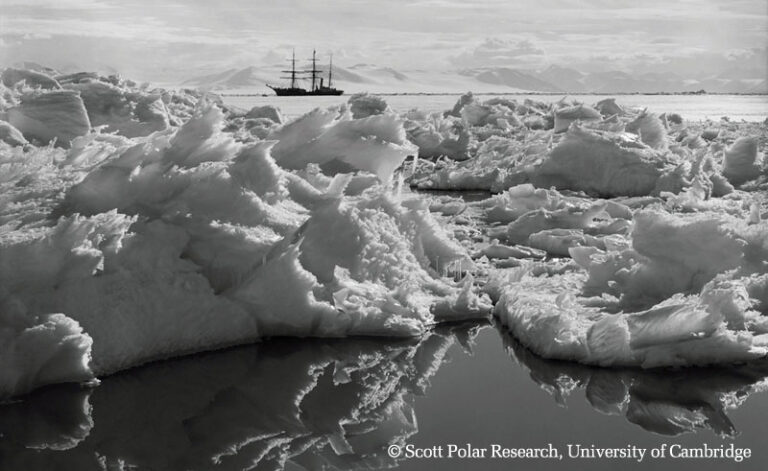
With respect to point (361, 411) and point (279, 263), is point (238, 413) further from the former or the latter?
point (279, 263)

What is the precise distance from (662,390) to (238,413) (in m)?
2.13

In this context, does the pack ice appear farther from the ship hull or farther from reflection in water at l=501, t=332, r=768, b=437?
the ship hull

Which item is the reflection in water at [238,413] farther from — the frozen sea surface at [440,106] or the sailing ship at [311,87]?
the sailing ship at [311,87]

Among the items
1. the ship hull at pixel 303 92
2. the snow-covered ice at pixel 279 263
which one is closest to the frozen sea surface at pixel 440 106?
the ship hull at pixel 303 92

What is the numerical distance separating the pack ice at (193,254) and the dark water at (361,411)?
7.2 inches

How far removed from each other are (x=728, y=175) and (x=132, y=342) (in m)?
11.4

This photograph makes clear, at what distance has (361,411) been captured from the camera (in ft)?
13.9

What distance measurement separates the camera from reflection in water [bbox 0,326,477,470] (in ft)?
12.0

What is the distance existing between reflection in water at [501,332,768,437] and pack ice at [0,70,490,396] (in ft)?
3.57

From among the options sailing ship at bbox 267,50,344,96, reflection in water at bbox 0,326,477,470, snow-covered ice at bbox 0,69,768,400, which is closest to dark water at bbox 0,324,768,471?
reflection in water at bbox 0,326,477,470

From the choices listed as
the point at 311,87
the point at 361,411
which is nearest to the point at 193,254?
the point at 361,411

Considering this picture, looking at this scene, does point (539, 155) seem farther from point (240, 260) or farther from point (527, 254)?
point (240, 260)

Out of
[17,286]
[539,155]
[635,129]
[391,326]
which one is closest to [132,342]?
[17,286]

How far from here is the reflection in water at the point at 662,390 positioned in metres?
4.11
